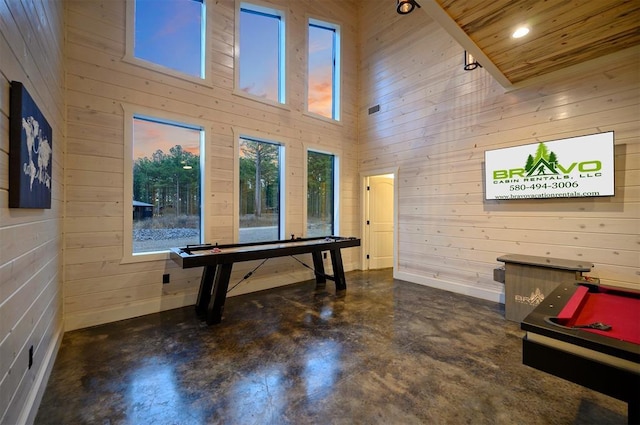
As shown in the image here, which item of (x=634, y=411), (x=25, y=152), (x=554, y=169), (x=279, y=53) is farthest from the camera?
(x=279, y=53)

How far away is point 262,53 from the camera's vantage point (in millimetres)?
4773

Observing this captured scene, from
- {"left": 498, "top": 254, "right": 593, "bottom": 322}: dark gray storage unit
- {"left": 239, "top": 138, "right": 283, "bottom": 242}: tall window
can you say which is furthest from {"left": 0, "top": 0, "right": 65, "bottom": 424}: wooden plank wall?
{"left": 498, "top": 254, "right": 593, "bottom": 322}: dark gray storage unit

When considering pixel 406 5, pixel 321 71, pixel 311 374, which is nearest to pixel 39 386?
pixel 311 374

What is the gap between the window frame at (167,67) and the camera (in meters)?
3.38

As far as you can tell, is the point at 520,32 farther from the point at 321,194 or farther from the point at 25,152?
the point at 25,152

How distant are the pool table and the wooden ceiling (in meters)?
2.31

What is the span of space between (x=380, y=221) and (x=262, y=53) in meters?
3.95

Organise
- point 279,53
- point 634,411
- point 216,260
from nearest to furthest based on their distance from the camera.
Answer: point 634,411 < point 216,260 < point 279,53

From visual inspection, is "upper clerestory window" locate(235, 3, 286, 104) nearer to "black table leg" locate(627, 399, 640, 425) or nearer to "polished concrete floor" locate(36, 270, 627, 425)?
"polished concrete floor" locate(36, 270, 627, 425)

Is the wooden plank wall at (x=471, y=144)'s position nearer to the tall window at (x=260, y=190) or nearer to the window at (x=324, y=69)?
the window at (x=324, y=69)

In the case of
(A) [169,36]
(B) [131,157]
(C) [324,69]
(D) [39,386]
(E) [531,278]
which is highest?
(C) [324,69]

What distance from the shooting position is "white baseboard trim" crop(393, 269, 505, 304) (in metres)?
3.93

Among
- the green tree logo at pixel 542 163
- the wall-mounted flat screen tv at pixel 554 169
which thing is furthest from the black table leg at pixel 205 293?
the green tree logo at pixel 542 163

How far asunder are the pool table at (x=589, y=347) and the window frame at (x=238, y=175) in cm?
372
